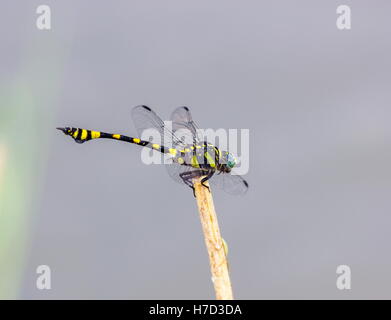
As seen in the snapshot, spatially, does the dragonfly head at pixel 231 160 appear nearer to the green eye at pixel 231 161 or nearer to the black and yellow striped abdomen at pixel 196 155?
the green eye at pixel 231 161

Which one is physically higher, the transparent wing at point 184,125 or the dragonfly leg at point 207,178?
the transparent wing at point 184,125

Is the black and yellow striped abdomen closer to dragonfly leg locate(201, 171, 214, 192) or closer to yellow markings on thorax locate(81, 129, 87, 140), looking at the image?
dragonfly leg locate(201, 171, 214, 192)

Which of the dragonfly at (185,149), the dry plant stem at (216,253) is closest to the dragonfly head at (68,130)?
the dragonfly at (185,149)

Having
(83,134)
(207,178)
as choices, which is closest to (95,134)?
(83,134)

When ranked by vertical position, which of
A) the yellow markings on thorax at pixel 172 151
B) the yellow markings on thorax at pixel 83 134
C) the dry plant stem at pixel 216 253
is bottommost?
the dry plant stem at pixel 216 253

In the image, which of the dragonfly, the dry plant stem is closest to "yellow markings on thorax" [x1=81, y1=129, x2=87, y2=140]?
the dragonfly
